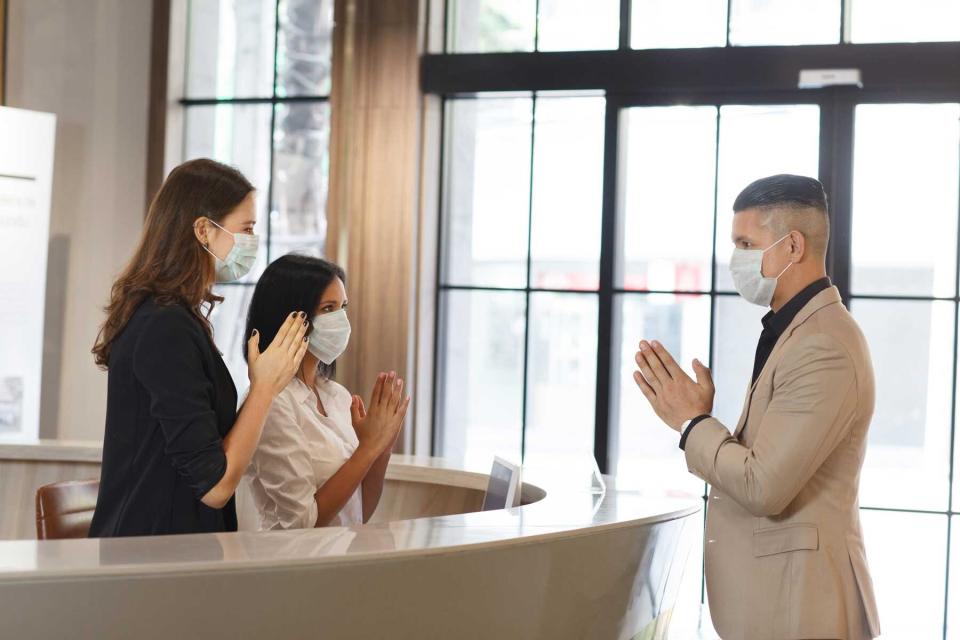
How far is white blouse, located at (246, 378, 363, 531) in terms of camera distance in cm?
256

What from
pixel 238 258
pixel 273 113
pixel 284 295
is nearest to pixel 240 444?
pixel 238 258

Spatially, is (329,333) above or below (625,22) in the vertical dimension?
below

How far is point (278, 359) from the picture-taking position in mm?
2223

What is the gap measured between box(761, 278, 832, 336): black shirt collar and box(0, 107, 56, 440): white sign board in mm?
3723

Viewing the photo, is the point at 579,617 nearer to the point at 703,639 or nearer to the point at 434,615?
the point at 434,615

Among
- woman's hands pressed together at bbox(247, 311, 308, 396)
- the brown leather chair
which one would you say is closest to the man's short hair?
woman's hands pressed together at bbox(247, 311, 308, 396)

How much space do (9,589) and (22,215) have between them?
12.1ft

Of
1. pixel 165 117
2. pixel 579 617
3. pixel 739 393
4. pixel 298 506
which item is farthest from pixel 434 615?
pixel 165 117

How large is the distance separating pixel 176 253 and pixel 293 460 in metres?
0.63

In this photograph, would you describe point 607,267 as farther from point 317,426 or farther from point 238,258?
point 238,258

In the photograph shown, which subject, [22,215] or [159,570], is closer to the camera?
[159,570]

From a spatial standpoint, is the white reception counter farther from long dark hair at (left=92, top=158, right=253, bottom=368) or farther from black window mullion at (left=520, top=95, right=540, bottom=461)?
black window mullion at (left=520, top=95, right=540, bottom=461)

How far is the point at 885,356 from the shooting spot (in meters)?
4.87

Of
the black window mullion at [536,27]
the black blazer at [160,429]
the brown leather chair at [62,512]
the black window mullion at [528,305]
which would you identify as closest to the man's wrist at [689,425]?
the black blazer at [160,429]
